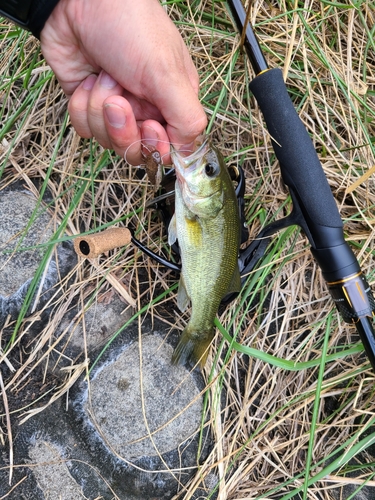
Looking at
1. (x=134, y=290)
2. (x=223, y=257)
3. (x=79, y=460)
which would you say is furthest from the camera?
(x=134, y=290)

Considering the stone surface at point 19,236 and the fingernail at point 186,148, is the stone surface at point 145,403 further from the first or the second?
the fingernail at point 186,148

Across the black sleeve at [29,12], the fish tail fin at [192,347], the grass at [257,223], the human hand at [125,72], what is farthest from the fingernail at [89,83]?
the fish tail fin at [192,347]

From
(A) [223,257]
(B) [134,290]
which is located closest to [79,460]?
(B) [134,290]

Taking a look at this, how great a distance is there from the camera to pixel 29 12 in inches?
68.2

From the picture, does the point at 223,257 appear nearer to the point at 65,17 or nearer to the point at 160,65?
the point at 160,65

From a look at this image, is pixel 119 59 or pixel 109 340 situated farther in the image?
pixel 109 340

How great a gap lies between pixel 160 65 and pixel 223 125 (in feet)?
2.70

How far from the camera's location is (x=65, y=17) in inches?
70.4

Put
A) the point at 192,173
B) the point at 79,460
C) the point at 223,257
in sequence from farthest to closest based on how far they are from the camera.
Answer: the point at 79,460 < the point at 223,257 < the point at 192,173

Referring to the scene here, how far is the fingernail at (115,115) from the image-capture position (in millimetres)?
1724

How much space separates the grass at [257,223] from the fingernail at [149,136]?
0.49 metres

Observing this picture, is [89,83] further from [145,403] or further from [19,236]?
[145,403]

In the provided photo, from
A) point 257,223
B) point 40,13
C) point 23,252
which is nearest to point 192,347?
point 257,223

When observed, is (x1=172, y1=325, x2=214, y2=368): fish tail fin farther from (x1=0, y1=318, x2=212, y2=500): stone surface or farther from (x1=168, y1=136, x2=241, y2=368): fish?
(x1=0, y1=318, x2=212, y2=500): stone surface
